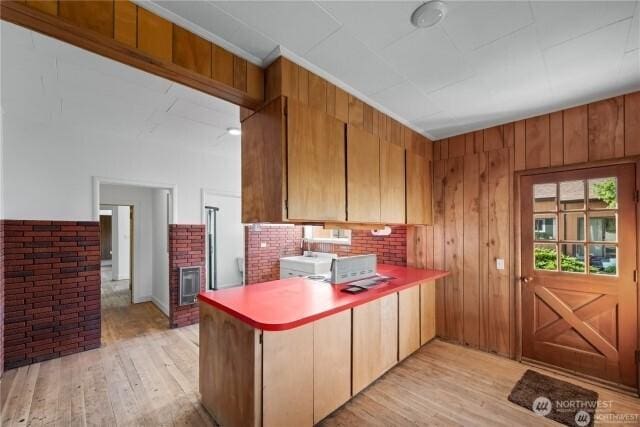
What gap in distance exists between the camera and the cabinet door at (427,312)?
10.5ft

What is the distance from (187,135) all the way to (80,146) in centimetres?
119

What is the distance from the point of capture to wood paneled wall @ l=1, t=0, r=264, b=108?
3.91ft

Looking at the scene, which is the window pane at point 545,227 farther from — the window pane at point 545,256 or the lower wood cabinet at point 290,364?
the lower wood cabinet at point 290,364

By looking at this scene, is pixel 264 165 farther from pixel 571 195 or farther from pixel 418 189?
pixel 571 195

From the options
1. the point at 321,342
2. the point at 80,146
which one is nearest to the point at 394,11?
the point at 321,342

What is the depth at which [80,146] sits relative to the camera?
10.8ft

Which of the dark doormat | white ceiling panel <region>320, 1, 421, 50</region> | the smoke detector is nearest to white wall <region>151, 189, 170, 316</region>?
white ceiling panel <region>320, 1, 421, 50</region>

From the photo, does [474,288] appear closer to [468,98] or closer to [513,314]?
[513,314]

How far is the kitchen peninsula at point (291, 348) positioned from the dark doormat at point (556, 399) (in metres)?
1.09

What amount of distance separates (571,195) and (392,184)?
171 cm

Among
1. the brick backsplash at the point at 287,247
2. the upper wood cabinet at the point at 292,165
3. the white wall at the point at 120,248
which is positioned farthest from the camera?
the white wall at the point at 120,248

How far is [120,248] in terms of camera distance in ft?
24.3

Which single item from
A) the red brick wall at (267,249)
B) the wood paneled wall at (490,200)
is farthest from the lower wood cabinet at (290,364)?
the red brick wall at (267,249)

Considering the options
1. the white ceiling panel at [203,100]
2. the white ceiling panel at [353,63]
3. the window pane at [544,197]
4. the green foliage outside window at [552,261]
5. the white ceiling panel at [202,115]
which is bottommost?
the green foliage outside window at [552,261]
